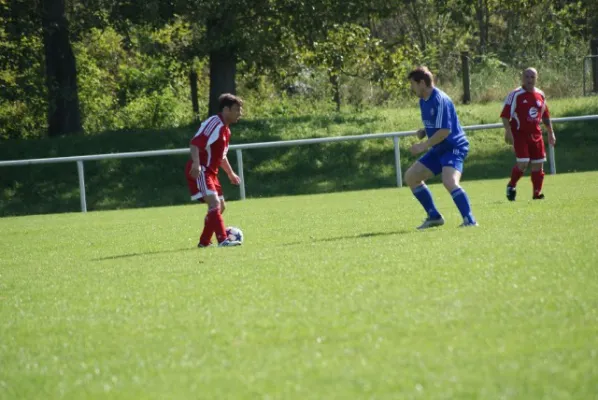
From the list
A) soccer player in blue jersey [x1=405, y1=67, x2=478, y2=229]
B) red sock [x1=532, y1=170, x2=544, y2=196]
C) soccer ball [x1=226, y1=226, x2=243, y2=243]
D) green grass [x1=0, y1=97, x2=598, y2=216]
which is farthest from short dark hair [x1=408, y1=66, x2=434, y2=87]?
green grass [x1=0, y1=97, x2=598, y2=216]

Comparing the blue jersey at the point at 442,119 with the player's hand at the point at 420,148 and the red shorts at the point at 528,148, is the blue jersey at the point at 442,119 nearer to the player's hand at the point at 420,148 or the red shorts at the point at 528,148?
the player's hand at the point at 420,148

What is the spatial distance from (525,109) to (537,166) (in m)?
0.82

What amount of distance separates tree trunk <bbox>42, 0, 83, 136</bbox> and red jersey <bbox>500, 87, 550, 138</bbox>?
1669 cm

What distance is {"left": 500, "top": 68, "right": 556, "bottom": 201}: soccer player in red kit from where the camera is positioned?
16469 millimetres

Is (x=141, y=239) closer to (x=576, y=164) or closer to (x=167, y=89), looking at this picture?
(x=576, y=164)

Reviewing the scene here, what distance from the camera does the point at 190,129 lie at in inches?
1249

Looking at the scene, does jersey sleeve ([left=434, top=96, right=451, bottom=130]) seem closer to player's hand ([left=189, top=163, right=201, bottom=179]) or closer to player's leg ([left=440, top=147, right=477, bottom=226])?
player's leg ([left=440, top=147, right=477, bottom=226])

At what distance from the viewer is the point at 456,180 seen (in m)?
12.2

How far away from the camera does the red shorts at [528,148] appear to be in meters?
16.7

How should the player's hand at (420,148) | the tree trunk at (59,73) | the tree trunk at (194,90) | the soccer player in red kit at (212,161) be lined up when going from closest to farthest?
1. the player's hand at (420,148)
2. the soccer player in red kit at (212,161)
3. the tree trunk at (59,73)
4. the tree trunk at (194,90)

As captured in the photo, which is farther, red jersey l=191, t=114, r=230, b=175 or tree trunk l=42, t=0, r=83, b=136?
tree trunk l=42, t=0, r=83, b=136

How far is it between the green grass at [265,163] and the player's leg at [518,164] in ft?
31.8

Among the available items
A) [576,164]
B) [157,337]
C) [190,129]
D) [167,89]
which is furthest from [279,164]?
[157,337]

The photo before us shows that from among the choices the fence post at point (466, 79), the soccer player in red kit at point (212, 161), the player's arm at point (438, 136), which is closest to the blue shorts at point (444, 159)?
the player's arm at point (438, 136)
